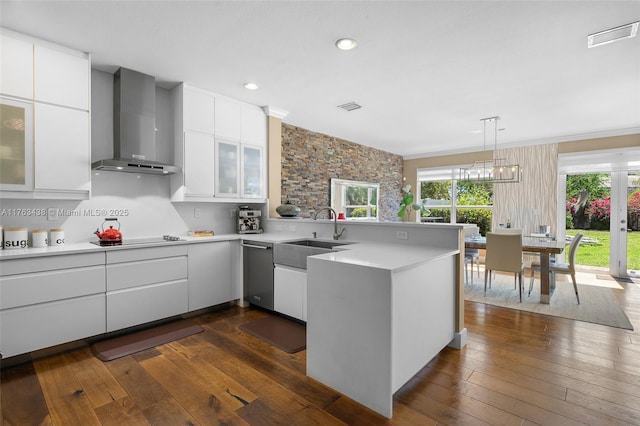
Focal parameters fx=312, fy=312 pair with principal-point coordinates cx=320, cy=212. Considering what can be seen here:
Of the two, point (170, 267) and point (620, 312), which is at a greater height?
point (170, 267)

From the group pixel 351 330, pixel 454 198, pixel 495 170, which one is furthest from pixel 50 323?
pixel 454 198

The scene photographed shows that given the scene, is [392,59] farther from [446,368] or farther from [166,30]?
[446,368]

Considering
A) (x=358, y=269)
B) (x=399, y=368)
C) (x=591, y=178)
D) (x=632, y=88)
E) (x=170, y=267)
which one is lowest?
(x=399, y=368)

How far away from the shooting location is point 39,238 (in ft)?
9.05

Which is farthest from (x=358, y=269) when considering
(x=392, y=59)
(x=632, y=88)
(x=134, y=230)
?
(x=632, y=88)

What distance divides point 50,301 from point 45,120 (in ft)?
5.06

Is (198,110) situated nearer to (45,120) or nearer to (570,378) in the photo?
(45,120)

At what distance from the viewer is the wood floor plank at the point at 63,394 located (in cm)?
181

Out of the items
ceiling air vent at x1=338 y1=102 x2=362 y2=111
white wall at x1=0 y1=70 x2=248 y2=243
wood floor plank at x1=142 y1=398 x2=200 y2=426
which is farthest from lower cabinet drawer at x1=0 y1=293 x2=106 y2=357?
ceiling air vent at x1=338 y1=102 x2=362 y2=111

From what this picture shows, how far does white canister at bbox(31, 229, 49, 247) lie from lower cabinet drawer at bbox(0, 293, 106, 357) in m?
0.61

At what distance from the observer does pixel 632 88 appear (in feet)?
11.9

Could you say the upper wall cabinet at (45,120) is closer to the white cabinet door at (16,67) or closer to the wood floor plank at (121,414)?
the white cabinet door at (16,67)

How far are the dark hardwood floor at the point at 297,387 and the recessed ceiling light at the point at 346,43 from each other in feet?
8.73

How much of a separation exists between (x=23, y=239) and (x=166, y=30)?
2.16 metres
